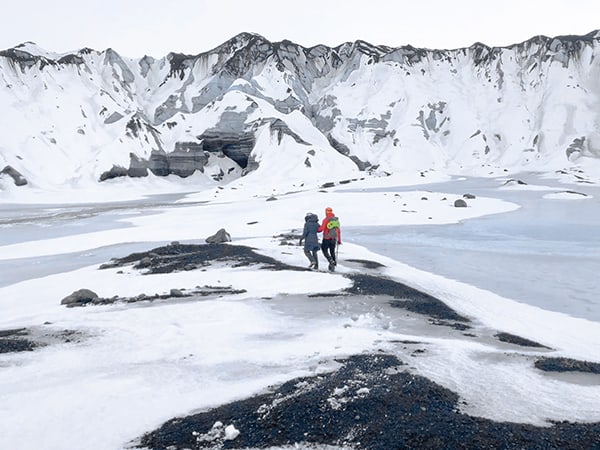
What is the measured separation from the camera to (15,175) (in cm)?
6725

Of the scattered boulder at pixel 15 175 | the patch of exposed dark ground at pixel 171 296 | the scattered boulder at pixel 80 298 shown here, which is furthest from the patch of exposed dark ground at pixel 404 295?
the scattered boulder at pixel 15 175

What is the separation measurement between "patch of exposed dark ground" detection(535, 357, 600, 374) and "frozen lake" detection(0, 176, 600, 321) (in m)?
3.68

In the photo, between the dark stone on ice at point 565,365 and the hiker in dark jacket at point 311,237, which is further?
the hiker in dark jacket at point 311,237

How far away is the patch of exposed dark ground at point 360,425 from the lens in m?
4.34

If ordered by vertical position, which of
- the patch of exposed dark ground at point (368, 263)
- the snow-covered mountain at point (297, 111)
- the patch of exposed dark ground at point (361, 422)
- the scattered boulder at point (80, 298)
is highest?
the snow-covered mountain at point (297, 111)

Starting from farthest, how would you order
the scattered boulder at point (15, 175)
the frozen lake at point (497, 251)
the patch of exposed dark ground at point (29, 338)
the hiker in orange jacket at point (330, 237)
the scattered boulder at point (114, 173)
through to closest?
the scattered boulder at point (114, 173), the scattered boulder at point (15, 175), the hiker in orange jacket at point (330, 237), the frozen lake at point (497, 251), the patch of exposed dark ground at point (29, 338)

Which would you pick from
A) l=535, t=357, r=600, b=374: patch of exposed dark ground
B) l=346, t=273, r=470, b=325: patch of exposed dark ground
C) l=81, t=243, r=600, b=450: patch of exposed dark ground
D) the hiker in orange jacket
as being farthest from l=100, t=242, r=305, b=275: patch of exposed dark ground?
l=81, t=243, r=600, b=450: patch of exposed dark ground

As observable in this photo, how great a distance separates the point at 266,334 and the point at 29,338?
3610 millimetres

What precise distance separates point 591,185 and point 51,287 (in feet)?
197

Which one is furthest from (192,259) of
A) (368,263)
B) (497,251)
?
(497,251)

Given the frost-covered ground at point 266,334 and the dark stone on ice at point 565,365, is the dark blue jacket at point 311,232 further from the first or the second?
the dark stone on ice at point 565,365

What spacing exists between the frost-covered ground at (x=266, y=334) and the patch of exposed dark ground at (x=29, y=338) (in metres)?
0.07

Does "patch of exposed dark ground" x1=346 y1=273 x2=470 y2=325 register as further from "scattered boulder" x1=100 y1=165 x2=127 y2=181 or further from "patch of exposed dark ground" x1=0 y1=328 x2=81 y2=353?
"scattered boulder" x1=100 y1=165 x2=127 y2=181

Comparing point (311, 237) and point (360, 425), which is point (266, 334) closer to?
point (360, 425)
